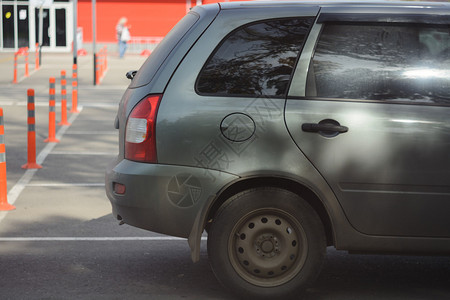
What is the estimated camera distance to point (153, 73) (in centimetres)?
536

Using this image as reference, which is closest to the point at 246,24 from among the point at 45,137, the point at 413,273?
the point at 413,273

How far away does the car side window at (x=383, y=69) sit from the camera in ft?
17.1

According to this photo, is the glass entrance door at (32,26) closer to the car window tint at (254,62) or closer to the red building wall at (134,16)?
the red building wall at (134,16)

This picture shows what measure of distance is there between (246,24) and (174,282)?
1811mm

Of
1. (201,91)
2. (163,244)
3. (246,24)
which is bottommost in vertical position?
(163,244)

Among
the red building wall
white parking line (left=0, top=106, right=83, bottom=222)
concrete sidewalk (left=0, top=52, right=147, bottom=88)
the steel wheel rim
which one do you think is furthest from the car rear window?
the red building wall

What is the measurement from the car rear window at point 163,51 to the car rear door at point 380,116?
78cm

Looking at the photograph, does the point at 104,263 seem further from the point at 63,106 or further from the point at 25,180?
the point at 63,106

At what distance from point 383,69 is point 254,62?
79 cm

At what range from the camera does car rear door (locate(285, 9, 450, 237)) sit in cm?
514

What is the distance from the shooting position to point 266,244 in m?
5.25

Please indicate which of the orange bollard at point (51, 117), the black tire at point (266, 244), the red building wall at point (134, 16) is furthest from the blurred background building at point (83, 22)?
the black tire at point (266, 244)

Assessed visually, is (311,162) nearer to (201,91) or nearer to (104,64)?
(201,91)

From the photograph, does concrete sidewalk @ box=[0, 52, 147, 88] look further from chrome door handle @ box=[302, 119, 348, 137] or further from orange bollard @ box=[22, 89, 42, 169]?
chrome door handle @ box=[302, 119, 348, 137]
